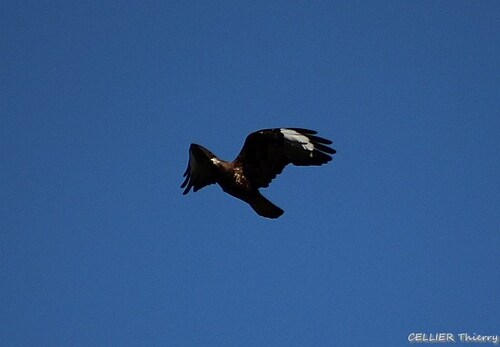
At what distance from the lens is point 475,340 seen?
57.9 feet

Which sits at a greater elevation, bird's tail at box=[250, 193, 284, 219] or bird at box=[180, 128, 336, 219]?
bird at box=[180, 128, 336, 219]

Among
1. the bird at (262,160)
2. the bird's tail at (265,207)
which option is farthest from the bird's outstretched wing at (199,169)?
the bird's tail at (265,207)

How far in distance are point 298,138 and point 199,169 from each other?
5.07 feet

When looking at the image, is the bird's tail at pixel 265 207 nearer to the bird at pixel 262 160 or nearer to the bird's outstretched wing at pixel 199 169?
the bird at pixel 262 160

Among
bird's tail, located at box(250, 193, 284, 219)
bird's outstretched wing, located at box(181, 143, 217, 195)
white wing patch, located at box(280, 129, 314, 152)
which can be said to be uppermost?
white wing patch, located at box(280, 129, 314, 152)

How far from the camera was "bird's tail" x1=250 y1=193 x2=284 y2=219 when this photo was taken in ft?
56.2

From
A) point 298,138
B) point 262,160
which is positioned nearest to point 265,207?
point 262,160

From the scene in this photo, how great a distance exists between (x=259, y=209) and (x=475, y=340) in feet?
12.5

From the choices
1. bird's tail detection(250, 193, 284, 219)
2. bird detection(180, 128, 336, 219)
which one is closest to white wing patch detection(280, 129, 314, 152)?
bird detection(180, 128, 336, 219)

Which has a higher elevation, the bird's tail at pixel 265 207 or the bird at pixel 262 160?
the bird at pixel 262 160

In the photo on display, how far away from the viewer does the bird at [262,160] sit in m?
17.0

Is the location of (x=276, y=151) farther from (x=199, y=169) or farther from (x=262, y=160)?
(x=199, y=169)

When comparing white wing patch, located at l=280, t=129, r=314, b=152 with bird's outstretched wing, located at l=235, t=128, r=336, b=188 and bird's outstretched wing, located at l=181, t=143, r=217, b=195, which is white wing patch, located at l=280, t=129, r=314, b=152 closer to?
bird's outstretched wing, located at l=235, t=128, r=336, b=188

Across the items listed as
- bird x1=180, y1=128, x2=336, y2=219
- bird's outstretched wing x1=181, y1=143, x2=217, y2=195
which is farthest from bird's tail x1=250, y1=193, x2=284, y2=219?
bird's outstretched wing x1=181, y1=143, x2=217, y2=195
